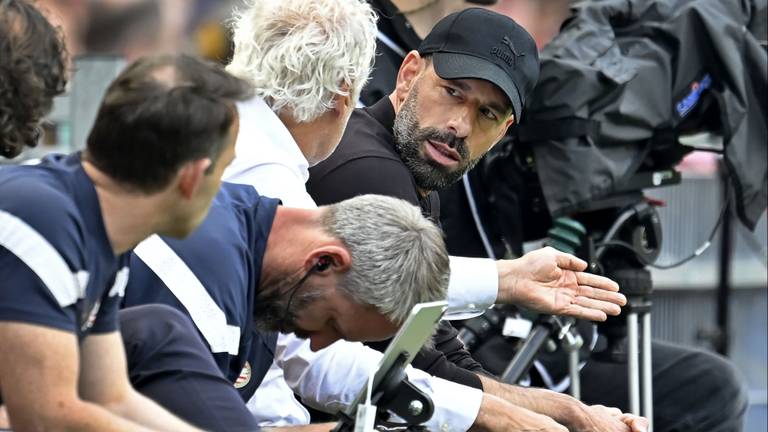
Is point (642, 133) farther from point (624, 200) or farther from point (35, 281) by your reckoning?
point (35, 281)

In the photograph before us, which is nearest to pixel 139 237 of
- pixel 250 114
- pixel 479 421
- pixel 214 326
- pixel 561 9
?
pixel 214 326

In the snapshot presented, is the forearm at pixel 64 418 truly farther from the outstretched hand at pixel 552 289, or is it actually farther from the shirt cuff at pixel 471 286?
the outstretched hand at pixel 552 289

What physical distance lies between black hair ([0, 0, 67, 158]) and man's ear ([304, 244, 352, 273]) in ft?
1.77

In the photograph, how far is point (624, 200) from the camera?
14.8 feet

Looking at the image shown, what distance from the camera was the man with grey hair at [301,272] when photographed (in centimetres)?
249

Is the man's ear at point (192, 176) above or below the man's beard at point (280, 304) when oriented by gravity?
above

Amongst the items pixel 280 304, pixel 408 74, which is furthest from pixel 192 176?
pixel 408 74

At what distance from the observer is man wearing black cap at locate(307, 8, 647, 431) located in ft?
10.6

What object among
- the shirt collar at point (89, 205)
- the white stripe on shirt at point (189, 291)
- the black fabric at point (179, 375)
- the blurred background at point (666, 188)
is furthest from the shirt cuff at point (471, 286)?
the blurred background at point (666, 188)

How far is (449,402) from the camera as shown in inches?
115

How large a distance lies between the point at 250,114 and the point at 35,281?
1.13 meters

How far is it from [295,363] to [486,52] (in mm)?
1178

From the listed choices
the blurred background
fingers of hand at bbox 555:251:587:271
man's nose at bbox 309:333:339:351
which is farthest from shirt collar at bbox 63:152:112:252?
the blurred background

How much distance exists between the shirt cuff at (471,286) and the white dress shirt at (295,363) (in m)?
0.26
